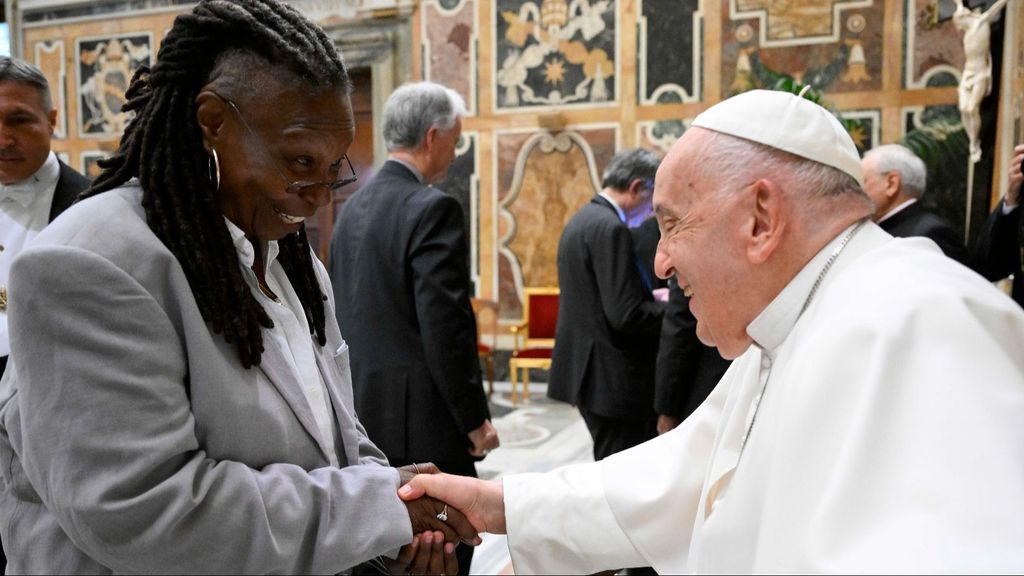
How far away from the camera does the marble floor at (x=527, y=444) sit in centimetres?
455

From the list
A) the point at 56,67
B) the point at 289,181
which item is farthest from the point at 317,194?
the point at 56,67

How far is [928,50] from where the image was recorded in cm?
824

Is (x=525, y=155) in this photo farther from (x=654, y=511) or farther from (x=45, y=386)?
(x=45, y=386)

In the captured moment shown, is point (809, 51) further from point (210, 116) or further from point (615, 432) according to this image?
point (210, 116)

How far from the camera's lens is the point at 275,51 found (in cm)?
139

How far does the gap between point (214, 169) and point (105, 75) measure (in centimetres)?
1136

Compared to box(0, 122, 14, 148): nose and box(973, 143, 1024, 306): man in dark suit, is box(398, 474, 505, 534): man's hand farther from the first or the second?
box(973, 143, 1024, 306): man in dark suit

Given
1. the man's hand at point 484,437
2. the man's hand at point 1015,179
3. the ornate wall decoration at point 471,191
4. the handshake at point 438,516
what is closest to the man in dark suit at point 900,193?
the man's hand at point 1015,179

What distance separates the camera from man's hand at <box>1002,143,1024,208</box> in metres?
4.09

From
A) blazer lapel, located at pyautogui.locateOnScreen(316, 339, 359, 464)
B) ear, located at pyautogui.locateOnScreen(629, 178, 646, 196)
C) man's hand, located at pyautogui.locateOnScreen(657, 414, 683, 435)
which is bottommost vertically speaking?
man's hand, located at pyautogui.locateOnScreen(657, 414, 683, 435)

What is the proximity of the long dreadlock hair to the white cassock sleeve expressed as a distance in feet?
2.76

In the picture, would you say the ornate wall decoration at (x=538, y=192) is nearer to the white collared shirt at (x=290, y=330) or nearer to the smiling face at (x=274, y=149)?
the white collared shirt at (x=290, y=330)

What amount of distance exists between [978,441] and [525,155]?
859 centimetres

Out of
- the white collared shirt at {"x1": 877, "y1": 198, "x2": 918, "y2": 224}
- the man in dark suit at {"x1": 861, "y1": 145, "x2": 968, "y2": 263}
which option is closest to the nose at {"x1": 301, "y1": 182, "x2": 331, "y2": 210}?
the man in dark suit at {"x1": 861, "y1": 145, "x2": 968, "y2": 263}
